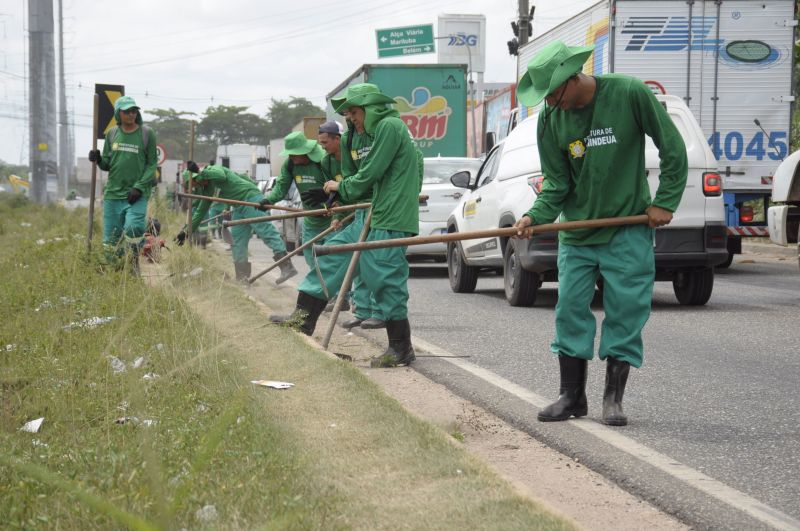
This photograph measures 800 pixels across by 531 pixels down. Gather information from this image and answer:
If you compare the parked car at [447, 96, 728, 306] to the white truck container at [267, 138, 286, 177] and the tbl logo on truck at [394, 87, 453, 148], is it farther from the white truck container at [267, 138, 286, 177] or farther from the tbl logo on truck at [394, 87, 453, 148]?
the white truck container at [267, 138, 286, 177]

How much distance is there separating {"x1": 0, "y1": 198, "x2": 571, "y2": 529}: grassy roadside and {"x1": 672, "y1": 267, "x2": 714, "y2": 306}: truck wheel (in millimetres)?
4805

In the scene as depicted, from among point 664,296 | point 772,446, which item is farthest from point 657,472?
point 664,296

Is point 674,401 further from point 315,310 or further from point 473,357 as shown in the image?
point 315,310

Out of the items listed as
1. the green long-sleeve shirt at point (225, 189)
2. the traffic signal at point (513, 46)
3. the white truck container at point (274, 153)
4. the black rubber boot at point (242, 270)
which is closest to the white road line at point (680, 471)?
the green long-sleeve shirt at point (225, 189)

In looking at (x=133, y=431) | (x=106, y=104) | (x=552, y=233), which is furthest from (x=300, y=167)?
(x=133, y=431)

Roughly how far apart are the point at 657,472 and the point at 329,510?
153 cm

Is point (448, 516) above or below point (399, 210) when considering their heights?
below

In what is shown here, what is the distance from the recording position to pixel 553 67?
532cm

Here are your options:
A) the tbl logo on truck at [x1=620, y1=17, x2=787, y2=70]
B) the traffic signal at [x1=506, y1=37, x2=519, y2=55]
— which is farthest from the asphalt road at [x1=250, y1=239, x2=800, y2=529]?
the traffic signal at [x1=506, y1=37, x2=519, y2=55]

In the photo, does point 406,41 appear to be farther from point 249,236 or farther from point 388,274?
point 388,274

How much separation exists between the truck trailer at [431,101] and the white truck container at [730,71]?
5.87 m

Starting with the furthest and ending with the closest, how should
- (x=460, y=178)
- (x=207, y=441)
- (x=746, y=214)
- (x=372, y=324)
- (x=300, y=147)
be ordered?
(x=746, y=214) < (x=460, y=178) < (x=300, y=147) < (x=372, y=324) < (x=207, y=441)

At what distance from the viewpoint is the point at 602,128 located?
5.51 m

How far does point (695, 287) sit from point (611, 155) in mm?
6222
